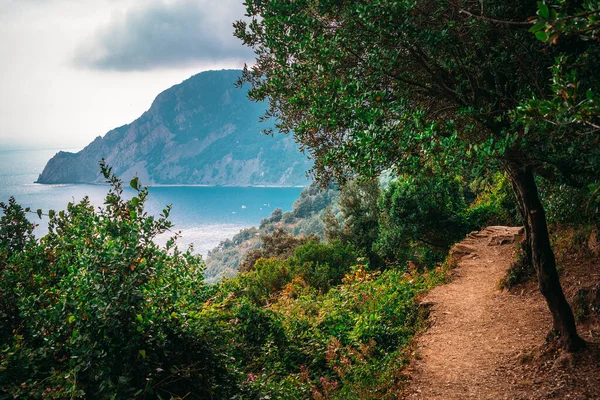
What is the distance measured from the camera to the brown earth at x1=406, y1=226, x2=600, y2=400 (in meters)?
5.59

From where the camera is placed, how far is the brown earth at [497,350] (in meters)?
5.59

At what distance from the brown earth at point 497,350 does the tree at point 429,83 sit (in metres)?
0.55

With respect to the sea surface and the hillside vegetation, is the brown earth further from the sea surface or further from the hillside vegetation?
the sea surface

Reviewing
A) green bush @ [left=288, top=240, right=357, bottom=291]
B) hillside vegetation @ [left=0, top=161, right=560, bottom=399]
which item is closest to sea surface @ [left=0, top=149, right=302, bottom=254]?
green bush @ [left=288, top=240, right=357, bottom=291]

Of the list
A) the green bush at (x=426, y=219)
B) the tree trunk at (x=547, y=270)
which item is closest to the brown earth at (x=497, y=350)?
the tree trunk at (x=547, y=270)

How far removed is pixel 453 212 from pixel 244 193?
18348cm

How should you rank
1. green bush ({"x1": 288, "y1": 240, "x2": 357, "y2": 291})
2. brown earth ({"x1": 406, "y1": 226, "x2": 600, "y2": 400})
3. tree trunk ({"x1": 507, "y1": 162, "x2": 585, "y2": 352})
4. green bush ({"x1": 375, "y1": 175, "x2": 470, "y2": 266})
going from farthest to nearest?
green bush ({"x1": 288, "y1": 240, "x2": 357, "y2": 291}) → green bush ({"x1": 375, "y1": 175, "x2": 470, "y2": 266}) → tree trunk ({"x1": 507, "y1": 162, "x2": 585, "y2": 352}) → brown earth ({"x1": 406, "y1": 226, "x2": 600, "y2": 400})

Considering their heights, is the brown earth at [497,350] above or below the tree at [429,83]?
below

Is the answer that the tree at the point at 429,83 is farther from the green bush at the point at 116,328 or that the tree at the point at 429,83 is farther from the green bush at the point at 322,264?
the green bush at the point at 322,264

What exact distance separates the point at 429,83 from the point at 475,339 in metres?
5.41

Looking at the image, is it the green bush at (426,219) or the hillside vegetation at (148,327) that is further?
the green bush at (426,219)

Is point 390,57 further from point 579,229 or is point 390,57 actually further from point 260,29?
point 579,229

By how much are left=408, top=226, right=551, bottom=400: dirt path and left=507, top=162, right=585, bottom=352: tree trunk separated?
3.57 feet

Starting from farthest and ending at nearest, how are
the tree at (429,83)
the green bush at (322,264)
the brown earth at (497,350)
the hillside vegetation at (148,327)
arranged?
the green bush at (322,264), the brown earth at (497,350), the tree at (429,83), the hillside vegetation at (148,327)
